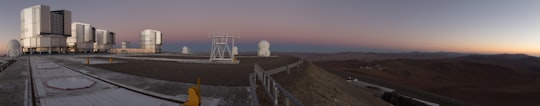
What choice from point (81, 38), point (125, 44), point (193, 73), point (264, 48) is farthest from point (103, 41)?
point (193, 73)

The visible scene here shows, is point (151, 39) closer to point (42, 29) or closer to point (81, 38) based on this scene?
point (81, 38)

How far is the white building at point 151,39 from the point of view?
68188 millimetres

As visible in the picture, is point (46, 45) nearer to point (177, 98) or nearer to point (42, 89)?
point (42, 89)

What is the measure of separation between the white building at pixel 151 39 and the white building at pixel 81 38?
1297 centimetres

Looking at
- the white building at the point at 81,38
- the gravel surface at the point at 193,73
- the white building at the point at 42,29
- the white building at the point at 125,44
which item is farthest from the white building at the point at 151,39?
the gravel surface at the point at 193,73

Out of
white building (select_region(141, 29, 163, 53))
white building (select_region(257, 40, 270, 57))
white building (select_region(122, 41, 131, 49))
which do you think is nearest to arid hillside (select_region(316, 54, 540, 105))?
white building (select_region(257, 40, 270, 57))

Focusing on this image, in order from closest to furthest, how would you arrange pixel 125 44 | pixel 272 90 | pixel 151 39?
pixel 272 90 → pixel 151 39 → pixel 125 44

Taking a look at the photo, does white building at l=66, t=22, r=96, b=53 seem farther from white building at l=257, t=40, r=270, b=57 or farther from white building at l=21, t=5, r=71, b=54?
white building at l=257, t=40, r=270, b=57

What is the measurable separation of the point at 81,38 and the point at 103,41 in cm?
1255

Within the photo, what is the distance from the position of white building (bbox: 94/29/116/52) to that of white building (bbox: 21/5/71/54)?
67.8ft

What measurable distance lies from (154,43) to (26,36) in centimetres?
2944

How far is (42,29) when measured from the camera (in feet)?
137

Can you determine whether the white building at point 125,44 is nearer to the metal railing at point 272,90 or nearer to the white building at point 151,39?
the white building at point 151,39

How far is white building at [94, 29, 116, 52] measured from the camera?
65562 mm
